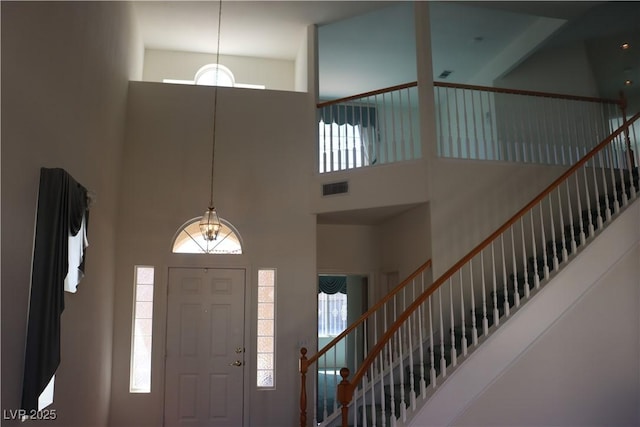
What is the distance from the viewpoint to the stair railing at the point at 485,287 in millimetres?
4363

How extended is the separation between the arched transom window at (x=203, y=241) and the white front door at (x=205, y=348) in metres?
0.25

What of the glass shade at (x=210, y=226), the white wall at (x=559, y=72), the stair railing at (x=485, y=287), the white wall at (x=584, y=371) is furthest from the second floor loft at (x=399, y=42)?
the white wall at (x=584, y=371)

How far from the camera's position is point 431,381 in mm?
4297

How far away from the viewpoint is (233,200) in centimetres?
640

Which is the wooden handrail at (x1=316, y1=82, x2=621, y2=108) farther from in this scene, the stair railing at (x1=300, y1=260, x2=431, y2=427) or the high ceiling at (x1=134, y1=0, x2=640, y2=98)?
the stair railing at (x1=300, y1=260, x2=431, y2=427)

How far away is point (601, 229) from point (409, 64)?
476 cm

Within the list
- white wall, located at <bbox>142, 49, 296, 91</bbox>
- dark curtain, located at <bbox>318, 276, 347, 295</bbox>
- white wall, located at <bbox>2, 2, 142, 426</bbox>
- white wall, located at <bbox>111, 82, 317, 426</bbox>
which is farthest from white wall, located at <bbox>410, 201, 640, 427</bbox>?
dark curtain, located at <bbox>318, 276, 347, 295</bbox>

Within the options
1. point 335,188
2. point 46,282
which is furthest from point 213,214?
point 46,282

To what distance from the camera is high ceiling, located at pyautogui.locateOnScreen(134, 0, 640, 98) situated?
6.61 m

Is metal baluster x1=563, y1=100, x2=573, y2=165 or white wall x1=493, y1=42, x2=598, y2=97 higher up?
white wall x1=493, y1=42, x2=598, y2=97

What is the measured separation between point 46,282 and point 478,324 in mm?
3831

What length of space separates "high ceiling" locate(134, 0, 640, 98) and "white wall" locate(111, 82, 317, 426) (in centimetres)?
103

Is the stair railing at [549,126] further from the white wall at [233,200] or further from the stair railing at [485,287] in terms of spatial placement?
the white wall at [233,200]

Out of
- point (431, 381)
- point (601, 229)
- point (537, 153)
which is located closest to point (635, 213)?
point (601, 229)
